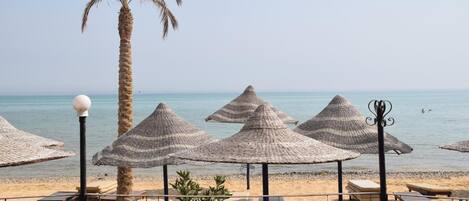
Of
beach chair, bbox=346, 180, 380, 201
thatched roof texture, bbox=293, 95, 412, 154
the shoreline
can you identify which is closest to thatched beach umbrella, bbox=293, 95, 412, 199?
thatched roof texture, bbox=293, 95, 412, 154

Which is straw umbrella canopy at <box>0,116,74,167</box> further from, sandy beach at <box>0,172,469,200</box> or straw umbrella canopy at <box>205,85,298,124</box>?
straw umbrella canopy at <box>205,85,298,124</box>

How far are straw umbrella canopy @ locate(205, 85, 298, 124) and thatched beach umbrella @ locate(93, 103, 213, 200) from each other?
684 centimetres

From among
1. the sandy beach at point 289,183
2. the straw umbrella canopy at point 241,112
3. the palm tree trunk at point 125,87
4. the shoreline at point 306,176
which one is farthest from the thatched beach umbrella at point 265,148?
the shoreline at point 306,176

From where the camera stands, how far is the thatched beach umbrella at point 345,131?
12617 mm

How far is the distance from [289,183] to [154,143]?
38.2 feet

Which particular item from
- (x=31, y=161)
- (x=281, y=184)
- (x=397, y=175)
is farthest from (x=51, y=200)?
(x=397, y=175)

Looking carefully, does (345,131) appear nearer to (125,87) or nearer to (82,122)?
(125,87)

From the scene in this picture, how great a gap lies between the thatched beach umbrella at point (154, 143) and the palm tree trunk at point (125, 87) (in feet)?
6.68

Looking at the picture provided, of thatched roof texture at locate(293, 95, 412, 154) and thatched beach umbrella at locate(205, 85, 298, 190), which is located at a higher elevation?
thatched beach umbrella at locate(205, 85, 298, 190)

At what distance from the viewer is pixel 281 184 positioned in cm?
2136

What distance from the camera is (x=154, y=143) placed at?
11195 millimetres

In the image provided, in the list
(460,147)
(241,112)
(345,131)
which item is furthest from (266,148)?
(241,112)

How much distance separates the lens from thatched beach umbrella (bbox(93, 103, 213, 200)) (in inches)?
424

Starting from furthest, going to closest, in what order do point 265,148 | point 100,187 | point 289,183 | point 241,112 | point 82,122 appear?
point 289,183
point 241,112
point 100,187
point 265,148
point 82,122
